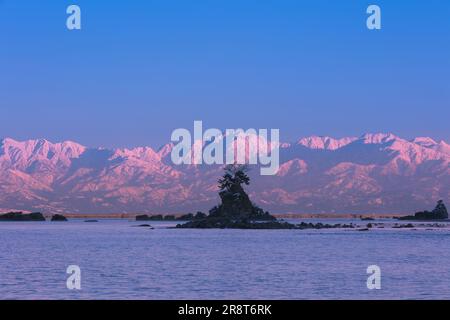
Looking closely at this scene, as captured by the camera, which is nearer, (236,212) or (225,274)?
(225,274)

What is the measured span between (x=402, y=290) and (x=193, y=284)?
14.3 m

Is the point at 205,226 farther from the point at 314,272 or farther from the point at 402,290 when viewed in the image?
the point at 402,290

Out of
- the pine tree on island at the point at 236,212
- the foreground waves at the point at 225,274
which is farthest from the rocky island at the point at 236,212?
the foreground waves at the point at 225,274

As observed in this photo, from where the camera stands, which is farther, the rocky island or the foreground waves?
the rocky island

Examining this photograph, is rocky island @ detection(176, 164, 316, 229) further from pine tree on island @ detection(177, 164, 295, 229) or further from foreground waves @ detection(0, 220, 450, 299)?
foreground waves @ detection(0, 220, 450, 299)

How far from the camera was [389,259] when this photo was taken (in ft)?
282

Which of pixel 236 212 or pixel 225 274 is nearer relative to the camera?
pixel 225 274

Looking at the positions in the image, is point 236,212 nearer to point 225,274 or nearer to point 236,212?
point 236,212

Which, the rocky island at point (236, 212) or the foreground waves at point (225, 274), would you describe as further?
the rocky island at point (236, 212)

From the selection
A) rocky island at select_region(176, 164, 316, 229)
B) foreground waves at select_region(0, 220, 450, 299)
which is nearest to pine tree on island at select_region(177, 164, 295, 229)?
rocky island at select_region(176, 164, 316, 229)

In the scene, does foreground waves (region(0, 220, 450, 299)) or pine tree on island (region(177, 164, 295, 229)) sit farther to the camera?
pine tree on island (region(177, 164, 295, 229))

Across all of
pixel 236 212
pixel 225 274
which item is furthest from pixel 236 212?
pixel 225 274

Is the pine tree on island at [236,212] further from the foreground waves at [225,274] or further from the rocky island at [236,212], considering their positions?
the foreground waves at [225,274]
